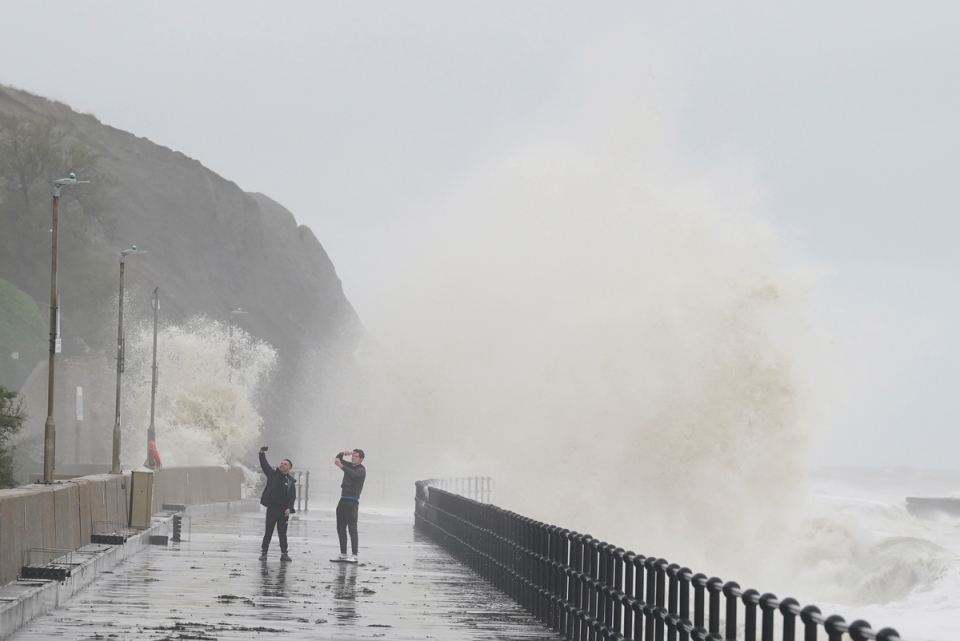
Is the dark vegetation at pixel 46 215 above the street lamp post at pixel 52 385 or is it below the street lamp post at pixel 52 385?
above

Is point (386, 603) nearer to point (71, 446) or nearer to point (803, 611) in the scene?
point (803, 611)

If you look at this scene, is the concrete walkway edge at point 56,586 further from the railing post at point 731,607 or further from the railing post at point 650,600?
the railing post at point 731,607

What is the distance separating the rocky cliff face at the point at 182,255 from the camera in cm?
→ 10656

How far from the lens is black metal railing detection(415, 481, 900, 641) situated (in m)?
7.17

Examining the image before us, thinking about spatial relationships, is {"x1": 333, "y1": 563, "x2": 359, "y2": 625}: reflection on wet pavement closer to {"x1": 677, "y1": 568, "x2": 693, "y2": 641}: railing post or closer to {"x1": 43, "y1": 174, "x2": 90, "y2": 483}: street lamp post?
{"x1": 677, "y1": 568, "x2": 693, "y2": 641}: railing post

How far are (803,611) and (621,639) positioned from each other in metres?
4.72

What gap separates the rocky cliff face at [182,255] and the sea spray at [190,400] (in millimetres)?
3318

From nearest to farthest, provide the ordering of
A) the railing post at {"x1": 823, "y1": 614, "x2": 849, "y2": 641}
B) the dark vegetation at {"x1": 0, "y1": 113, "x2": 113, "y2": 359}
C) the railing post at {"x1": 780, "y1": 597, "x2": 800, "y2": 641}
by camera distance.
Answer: the railing post at {"x1": 823, "y1": 614, "x2": 849, "y2": 641} < the railing post at {"x1": 780, "y1": 597, "x2": 800, "y2": 641} < the dark vegetation at {"x1": 0, "y1": 113, "x2": 113, "y2": 359}

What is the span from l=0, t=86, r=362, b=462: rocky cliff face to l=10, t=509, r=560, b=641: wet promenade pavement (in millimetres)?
79652

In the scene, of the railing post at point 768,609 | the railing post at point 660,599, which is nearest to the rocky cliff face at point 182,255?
the railing post at point 660,599

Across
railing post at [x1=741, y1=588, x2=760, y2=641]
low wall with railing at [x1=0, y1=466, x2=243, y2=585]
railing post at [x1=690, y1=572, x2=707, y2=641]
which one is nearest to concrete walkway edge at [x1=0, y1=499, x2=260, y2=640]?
low wall with railing at [x1=0, y1=466, x2=243, y2=585]

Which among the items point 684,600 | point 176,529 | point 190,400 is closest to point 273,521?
point 176,529

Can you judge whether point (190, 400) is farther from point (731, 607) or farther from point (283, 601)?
point (731, 607)

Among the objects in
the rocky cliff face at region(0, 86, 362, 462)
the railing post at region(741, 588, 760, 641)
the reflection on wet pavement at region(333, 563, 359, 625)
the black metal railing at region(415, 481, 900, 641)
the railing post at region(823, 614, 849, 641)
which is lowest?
the reflection on wet pavement at region(333, 563, 359, 625)
